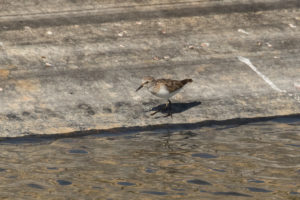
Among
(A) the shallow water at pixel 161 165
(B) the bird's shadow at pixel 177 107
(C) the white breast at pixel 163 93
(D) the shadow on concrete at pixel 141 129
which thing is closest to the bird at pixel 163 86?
(C) the white breast at pixel 163 93

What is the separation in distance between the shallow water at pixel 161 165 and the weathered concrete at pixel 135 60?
606 millimetres

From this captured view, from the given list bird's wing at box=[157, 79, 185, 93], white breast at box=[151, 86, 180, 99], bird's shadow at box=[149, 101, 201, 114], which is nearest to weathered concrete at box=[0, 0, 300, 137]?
bird's shadow at box=[149, 101, 201, 114]

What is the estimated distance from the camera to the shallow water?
30.3 feet

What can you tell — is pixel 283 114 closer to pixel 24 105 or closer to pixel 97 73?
pixel 97 73

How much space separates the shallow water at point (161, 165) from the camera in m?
9.24

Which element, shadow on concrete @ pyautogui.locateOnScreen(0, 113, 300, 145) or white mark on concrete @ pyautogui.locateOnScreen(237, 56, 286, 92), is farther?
white mark on concrete @ pyautogui.locateOnScreen(237, 56, 286, 92)

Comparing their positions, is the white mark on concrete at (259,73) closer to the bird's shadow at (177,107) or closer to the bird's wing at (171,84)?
the bird's shadow at (177,107)

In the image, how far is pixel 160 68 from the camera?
13578 mm

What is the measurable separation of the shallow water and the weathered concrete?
0.61 meters

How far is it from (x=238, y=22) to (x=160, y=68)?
298 cm

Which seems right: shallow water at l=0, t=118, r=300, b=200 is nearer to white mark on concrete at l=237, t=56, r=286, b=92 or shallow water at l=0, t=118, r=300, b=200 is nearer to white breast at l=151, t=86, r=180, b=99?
white breast at l=151, t=86, r=180, b=99

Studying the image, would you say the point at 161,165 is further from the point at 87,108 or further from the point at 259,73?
the point at 259,73

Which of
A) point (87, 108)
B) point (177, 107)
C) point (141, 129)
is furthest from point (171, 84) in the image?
point (87, 108)

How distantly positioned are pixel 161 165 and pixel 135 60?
4.07m
